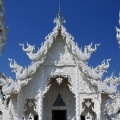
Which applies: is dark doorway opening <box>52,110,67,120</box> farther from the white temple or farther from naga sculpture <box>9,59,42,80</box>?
naga sculpture <box>9,59,42,80</box>

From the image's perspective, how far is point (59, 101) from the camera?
Answer: 16578mm

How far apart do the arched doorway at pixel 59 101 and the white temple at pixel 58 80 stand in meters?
0.25

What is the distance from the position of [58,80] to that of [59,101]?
137cm

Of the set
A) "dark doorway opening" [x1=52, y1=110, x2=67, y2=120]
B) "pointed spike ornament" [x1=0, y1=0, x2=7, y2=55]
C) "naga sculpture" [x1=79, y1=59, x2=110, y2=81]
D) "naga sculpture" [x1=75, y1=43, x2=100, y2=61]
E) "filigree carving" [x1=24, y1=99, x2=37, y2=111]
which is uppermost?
"pointed spike ornament" [x1=0, y1=0, x2=7, y2=55]

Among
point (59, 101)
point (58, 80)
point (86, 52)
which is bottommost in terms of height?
point (59, 101)

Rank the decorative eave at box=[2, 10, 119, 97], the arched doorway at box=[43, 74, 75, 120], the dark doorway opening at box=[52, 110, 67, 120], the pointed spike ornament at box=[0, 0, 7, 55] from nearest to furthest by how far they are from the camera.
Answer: the decorative eave at box=[2, 10, 119, 97], the arched doorway at box=[43, 74, 75, 120], the dark doorway opening at box=[52, 110, 67, 120], the pointed spike ornament at box=[0, 0, 7, 55]

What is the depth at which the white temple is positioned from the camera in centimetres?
1526

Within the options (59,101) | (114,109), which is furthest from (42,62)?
(114,109)

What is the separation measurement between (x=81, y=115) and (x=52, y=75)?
2.21 m

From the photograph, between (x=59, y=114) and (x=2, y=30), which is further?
(x=2, y=30)

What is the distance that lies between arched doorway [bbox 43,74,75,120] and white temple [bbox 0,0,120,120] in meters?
0.25

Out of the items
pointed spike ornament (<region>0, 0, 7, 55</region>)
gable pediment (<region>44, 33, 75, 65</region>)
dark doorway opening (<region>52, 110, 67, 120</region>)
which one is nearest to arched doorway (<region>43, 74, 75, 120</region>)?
dark doorway opening (<region>52, 110, 67, 120</region>)

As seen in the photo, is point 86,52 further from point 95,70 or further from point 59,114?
point 59,114

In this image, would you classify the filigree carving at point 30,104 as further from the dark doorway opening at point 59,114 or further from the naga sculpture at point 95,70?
the naga sculpture at point 95,70
